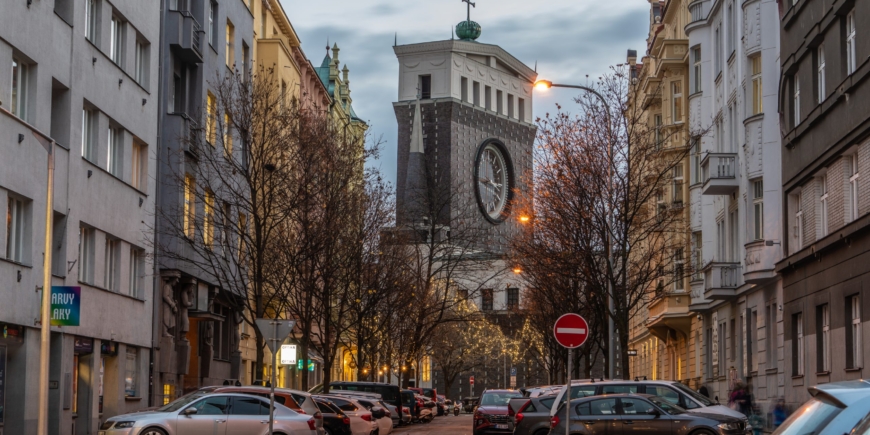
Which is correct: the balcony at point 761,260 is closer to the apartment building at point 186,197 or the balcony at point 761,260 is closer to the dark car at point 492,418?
the dark car at point 492,418

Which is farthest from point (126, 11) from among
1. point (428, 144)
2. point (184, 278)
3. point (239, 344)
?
point (428, 144)

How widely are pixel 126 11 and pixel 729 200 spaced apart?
19.6 metres

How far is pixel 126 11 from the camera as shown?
3466 centimetres

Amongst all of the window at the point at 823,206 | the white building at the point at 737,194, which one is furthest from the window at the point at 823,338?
the white building at the point at 737,194

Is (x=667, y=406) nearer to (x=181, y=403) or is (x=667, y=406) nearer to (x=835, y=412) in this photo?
(x=181, y=403)

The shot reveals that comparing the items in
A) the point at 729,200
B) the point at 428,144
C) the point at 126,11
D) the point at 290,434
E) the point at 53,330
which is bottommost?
the point at 290,434

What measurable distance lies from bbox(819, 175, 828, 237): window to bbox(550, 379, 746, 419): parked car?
545cm

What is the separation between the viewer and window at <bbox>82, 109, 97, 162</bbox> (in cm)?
3200

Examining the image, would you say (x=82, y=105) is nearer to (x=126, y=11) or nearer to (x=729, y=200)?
(x=126, y=11)

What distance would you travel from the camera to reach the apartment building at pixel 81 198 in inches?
1051

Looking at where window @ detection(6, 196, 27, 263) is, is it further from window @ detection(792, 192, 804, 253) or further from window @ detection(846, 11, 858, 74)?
window @ detection(792, 192, 804, 253)

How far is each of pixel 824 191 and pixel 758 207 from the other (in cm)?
787

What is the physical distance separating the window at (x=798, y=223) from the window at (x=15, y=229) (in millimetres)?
18303

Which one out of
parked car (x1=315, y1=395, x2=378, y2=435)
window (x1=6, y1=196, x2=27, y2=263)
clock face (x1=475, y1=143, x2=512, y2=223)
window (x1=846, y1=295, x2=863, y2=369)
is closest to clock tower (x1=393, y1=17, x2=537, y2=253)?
clock face (x1=475, y1=143, x2=512, y2=223)
